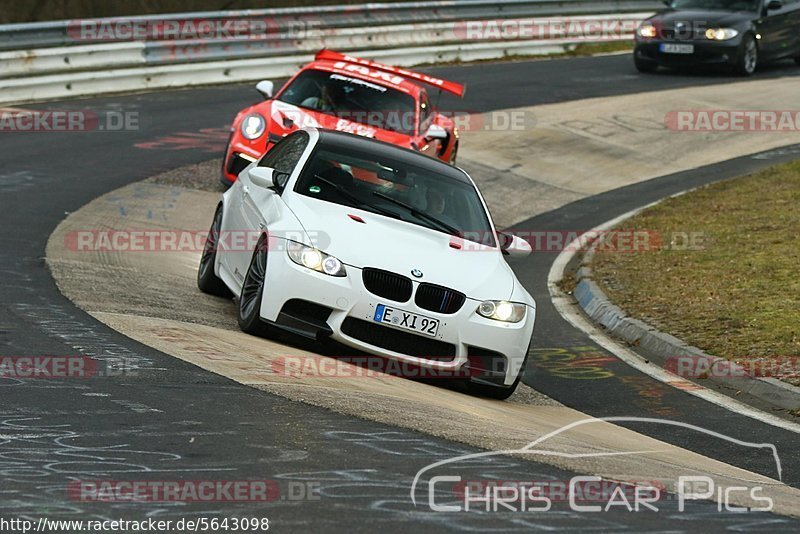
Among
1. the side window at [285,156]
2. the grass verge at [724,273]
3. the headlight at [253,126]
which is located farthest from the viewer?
the headlight at [253,126]

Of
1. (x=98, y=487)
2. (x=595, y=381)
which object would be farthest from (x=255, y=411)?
(x=595, y=381)

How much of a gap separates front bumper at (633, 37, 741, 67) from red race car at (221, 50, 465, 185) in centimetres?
1246

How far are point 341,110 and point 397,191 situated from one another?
5.25 metres

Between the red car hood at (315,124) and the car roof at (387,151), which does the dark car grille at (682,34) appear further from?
the car roof at (387,151)

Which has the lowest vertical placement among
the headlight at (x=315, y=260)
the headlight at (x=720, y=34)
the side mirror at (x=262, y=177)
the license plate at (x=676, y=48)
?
the license plate at (x=676, y=48)

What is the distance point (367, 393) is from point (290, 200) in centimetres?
221

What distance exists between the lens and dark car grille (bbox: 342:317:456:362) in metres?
8.84

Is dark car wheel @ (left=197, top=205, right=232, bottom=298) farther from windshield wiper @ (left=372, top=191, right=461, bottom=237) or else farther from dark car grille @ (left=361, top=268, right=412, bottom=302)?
dark car grille @ (left=361, top=268, right=412, bottom=302)

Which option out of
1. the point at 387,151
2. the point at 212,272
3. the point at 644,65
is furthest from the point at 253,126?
the point at 644,65

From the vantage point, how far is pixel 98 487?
18.7ft

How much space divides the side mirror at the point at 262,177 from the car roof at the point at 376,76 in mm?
5580

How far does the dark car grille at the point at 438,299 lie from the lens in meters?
8.84

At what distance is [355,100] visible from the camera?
15.2 meters

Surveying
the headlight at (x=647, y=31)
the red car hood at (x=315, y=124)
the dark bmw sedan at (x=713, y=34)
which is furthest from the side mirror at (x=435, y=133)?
the headlight at (x=647, y=31)
